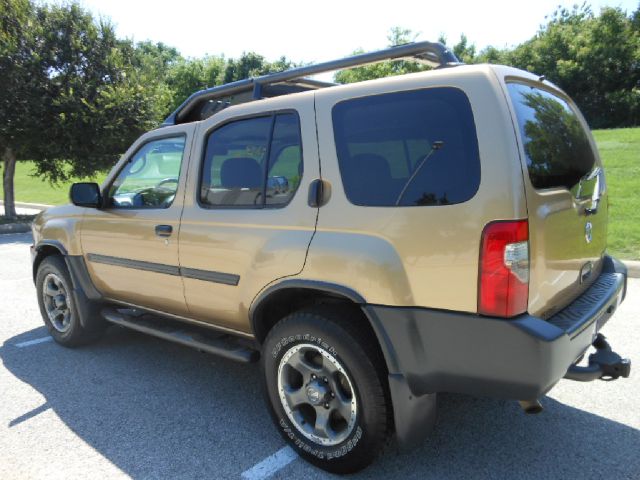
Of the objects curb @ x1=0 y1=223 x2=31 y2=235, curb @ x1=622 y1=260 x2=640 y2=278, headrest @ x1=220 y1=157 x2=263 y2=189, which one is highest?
headrest @ x1=220 y1=157 x2=263 y2=189

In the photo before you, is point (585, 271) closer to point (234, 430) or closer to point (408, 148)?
point (408, 148)

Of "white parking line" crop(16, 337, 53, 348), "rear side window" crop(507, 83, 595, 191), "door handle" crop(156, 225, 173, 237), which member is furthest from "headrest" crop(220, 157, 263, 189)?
"white parking line" crop(16, 337, 53, 348)

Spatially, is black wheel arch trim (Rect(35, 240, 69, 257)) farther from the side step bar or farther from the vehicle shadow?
the vehicle shadow

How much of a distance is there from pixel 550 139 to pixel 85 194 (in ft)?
10.6

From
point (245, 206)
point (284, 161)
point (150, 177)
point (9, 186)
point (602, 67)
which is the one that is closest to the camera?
point (284, 161)

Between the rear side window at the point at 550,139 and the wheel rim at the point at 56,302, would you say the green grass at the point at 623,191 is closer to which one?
the rear side window at the point at 550,139

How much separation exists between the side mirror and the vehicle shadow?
4.31 ft

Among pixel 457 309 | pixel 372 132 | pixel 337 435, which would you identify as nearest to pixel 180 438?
pixel 337 435

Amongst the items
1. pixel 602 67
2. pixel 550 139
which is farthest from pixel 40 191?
pixel 602 67

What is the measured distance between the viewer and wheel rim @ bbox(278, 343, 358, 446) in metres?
2.47

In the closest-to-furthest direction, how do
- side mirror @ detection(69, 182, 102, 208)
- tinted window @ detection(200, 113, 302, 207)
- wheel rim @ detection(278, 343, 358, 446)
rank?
wheel rim @ detection(278, 343, 358, 446)
tinted window @ detection(200, 113, 302, 207)
side mirror @ detection(69, 182, 102, 208)

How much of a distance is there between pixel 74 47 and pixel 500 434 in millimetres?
14337

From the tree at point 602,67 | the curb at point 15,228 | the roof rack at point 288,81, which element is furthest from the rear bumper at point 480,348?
the tree at point 602,67

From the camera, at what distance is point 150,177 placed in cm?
366
